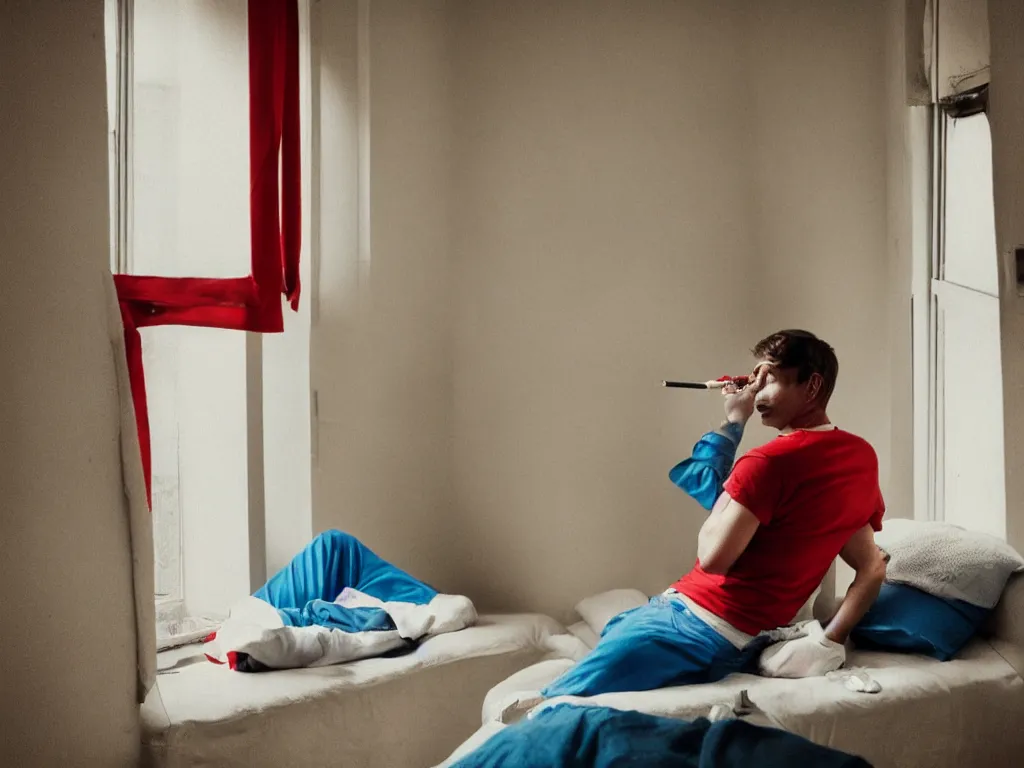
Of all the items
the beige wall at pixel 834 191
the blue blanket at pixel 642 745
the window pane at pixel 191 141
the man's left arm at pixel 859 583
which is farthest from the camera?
the beige wall at pixel 834 191

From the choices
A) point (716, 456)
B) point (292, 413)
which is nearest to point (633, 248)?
point (716, 456)

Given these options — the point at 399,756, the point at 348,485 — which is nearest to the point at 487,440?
the point at 348,485

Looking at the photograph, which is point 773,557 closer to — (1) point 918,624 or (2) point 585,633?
(1) point 918,624

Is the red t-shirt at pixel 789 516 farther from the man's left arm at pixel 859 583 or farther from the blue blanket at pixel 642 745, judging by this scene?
the blue blanket at pixel 642 745

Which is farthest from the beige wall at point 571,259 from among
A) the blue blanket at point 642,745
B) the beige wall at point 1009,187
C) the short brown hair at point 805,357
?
the blue blanket at point 642,745

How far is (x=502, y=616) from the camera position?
3.09 m

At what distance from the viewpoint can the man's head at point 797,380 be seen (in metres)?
2.29

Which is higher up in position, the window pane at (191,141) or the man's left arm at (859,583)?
the window pane at (191,141)

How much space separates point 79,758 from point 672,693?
3.85ft

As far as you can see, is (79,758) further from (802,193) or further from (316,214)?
(802,193)

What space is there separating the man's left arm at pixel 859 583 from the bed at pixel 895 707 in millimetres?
96

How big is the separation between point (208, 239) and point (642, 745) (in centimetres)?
186

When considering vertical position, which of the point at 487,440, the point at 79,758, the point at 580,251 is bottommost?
the point at 79,758

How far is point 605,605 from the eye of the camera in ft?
10.2
